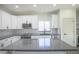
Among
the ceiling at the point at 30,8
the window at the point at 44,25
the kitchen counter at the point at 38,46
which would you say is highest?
the ceiling at the point at 30,8

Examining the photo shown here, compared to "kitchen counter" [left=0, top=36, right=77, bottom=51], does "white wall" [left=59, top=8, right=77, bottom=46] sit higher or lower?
higher

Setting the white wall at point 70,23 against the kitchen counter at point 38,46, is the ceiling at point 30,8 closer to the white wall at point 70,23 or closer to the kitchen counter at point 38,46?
the white wall at point 70,23

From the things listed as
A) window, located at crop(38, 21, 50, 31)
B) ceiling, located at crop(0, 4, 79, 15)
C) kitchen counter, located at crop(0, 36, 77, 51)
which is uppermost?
ceiling, located at crop(0, 4, 79, 15)

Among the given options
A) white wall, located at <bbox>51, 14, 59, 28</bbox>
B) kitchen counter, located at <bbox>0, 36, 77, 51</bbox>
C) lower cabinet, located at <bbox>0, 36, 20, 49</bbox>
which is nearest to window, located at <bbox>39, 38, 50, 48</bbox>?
kitchen counter, located at <bbox>0, 36, 77, 51</bbox>

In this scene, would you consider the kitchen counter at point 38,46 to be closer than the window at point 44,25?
Yes

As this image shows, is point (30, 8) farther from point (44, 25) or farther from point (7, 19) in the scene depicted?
point (7, 19)

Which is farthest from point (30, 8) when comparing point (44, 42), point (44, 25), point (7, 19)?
point (44, 42)

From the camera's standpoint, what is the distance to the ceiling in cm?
159

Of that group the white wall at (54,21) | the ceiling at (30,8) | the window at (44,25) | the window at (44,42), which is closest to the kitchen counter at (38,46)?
the window at (44,42)

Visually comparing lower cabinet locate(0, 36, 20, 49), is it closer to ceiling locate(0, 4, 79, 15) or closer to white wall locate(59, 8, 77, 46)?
ceiling locate(0, 4, 79, 15)

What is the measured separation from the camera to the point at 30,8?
1.68 metres

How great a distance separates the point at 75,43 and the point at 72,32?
0.21 m

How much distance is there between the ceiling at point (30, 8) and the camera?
1592mm
